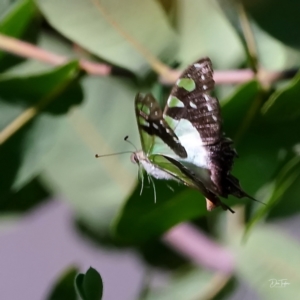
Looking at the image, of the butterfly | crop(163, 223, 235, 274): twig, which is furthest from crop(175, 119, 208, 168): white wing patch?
crop(163, 223, 235, 274): twig

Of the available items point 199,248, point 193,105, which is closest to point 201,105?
point 193,105

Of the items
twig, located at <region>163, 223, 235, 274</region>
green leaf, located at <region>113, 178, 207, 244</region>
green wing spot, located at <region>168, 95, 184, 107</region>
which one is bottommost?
twig, located at <region>163, 223, 235, 274</region>

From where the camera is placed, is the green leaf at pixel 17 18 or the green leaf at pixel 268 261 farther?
the green leaf at pixel 268 261

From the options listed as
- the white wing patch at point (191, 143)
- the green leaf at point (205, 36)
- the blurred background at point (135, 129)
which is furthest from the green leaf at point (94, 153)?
the white wing patch at point (191, 143)

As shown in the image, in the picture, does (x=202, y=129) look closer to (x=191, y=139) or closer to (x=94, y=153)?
(x=191, y=139)

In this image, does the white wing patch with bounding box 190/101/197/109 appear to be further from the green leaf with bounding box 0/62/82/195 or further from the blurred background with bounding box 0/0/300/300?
the green leaf with bounding box 0/62/82/195

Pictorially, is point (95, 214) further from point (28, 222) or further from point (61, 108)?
point (28, 222)

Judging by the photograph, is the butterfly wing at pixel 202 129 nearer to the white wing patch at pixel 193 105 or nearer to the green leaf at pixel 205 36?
the white wing patch at pixel 193 105
